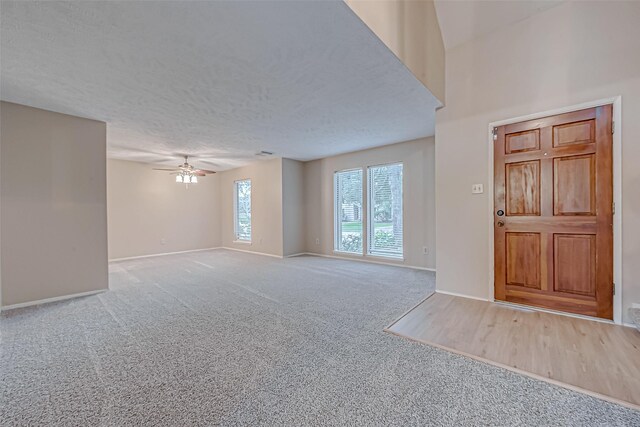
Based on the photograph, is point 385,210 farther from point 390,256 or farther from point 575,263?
point 575,263

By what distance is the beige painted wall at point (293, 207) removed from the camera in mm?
6351

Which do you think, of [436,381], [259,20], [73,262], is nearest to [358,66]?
[259,20]

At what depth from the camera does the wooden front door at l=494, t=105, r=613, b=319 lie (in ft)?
8.11

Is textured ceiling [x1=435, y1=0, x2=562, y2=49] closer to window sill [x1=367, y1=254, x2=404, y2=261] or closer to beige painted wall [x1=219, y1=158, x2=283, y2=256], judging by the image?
window sill [x1=367, y1=254, x2=404, y2=261]

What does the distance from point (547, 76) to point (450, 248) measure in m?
2.09

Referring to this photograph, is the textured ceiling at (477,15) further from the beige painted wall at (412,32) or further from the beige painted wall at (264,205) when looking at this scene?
the beige painted wall at (264,205)

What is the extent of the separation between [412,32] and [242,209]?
20.2 feet

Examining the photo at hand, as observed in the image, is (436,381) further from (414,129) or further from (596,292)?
(414,129)

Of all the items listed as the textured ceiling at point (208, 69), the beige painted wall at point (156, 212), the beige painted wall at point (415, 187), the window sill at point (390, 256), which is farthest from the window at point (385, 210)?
the beige painted wall at point (156, 212)

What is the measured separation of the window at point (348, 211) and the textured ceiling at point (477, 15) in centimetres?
293

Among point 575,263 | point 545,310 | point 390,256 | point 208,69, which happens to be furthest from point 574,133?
point 208,69

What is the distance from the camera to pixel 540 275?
9.18 feet

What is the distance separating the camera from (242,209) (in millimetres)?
7566

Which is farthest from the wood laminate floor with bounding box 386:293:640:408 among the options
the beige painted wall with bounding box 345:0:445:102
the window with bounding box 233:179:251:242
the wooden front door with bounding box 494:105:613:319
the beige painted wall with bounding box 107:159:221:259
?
the beige painted wall with bounding box 107:159:221:259
